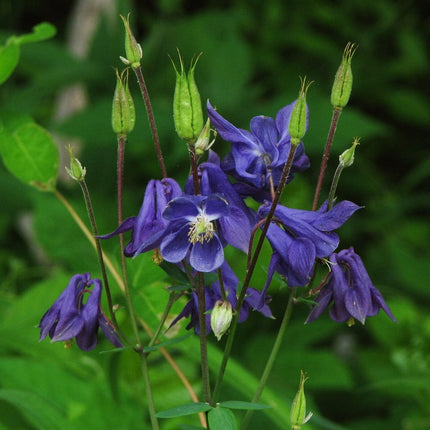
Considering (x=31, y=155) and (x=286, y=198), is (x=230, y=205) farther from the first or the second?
(x=286, y=198)

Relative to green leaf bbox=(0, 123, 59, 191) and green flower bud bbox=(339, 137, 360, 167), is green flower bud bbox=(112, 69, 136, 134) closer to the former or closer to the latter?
green flower bud bbox=(339, 137, 360, 167)

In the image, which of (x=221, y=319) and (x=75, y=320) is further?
(x=75, y=320)

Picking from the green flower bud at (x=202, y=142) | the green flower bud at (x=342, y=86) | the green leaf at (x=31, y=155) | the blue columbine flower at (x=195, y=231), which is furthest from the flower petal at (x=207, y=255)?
the green leaf at (x=31, y=155)

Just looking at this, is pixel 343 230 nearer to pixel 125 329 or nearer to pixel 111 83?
pixel 111 83

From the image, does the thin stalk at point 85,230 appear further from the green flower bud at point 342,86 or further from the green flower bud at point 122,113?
the green flower bud at point 342,86

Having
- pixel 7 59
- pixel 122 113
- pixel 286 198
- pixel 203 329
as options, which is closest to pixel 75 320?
pixel 203 329
